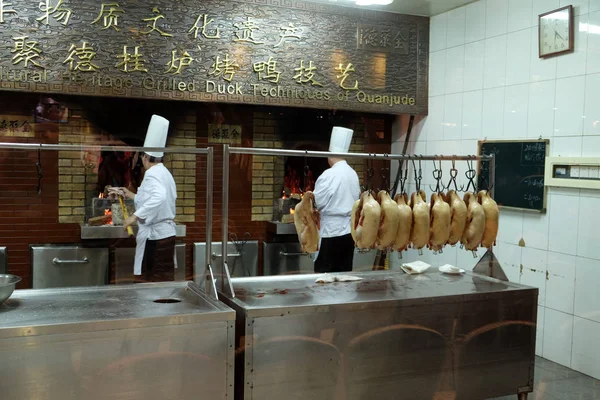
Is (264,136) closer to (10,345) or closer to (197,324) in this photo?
(197,324)

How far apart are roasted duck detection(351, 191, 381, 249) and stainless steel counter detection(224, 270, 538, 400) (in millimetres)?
268

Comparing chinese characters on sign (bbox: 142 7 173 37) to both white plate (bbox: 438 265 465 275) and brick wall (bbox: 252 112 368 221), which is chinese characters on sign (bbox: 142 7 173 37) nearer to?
brick wall (bbox: 252 112 368 221)

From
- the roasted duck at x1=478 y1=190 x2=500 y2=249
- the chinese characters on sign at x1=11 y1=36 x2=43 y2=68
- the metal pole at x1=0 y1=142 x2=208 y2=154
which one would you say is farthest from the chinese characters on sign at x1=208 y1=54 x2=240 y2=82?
the roasted duck at x1=478 y1=190 x2=500 y2=249

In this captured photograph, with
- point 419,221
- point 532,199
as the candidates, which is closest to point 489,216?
point 419,221

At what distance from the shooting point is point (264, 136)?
5.36m

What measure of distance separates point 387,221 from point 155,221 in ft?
5.03

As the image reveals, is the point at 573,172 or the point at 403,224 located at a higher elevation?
the point at 573,172

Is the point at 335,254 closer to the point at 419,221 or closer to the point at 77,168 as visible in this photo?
the point at 419,221

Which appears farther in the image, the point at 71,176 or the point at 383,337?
the point at 71,176

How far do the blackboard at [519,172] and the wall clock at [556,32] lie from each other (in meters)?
0.64

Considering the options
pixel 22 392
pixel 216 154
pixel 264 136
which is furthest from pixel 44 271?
pixel 22 392

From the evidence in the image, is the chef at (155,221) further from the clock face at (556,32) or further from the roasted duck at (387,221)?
the clock face at (556,32)

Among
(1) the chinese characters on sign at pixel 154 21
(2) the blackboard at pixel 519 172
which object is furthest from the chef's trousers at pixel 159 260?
(2) the blackboard at pixel 519 172

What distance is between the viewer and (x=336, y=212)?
4.44 meters
